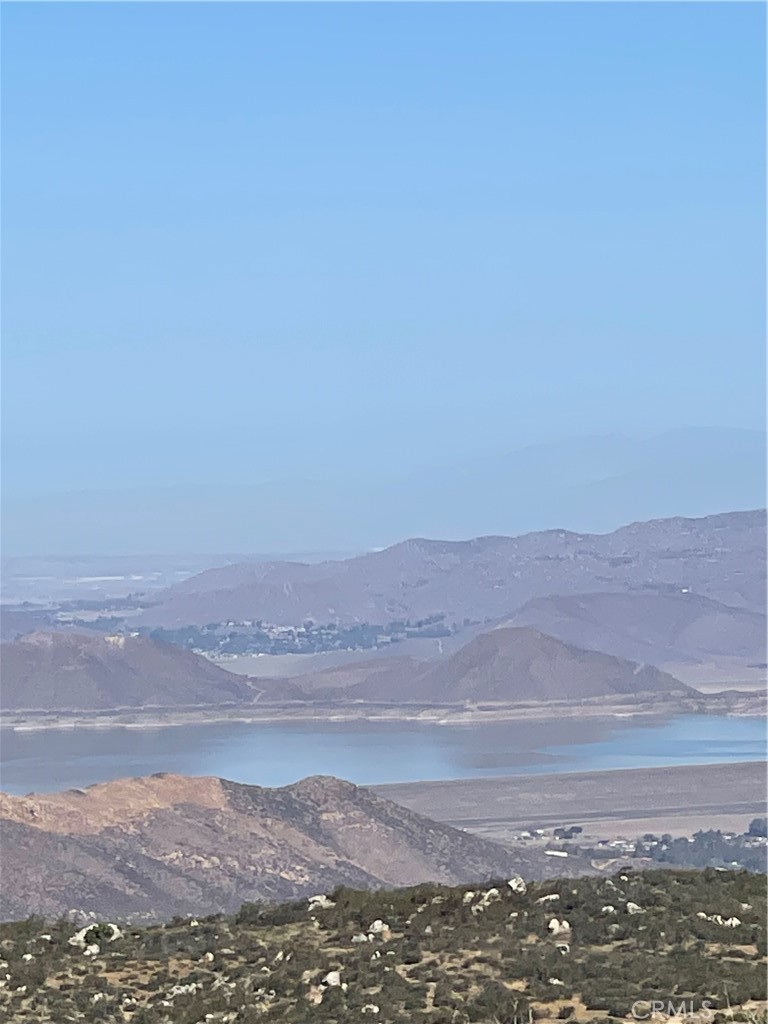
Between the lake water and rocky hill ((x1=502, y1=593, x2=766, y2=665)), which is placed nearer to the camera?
the lake water

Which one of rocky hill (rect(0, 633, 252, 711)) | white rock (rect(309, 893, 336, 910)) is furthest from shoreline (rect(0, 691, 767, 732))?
white rock (rect(309, 893, 336, 910))

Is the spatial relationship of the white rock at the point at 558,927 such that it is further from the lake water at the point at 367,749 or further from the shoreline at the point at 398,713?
the shoreline at the point at 398,713

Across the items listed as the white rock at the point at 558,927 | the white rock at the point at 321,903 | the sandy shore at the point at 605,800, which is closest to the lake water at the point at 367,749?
the sandy shore at the point at 605,800

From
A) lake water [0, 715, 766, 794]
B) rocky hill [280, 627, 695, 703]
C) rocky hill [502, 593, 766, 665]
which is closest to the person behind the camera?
lake water [0, 715, 766, 794]


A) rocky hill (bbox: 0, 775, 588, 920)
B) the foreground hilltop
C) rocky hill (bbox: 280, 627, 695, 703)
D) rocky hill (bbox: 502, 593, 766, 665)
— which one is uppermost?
rocky hill (bbox: 502, 593, 766, 665)

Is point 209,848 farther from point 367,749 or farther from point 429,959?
point 367,749

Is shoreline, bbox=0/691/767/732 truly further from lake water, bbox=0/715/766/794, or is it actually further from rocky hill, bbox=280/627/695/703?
rocky hill, bbox=280/627/695/703

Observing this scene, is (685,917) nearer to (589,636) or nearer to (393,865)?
(393,865)
